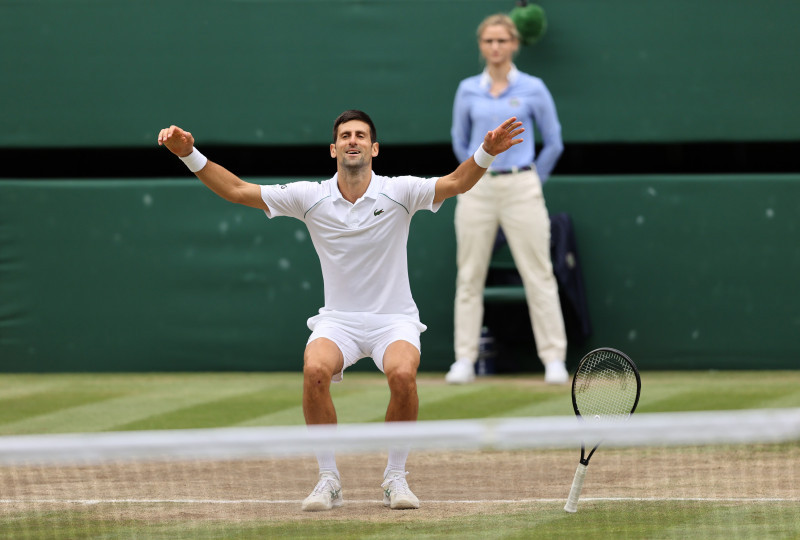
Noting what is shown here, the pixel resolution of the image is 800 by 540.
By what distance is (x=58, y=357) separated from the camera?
9375mm

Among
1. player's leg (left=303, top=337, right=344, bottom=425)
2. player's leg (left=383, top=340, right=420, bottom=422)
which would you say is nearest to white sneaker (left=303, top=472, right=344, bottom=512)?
player's leg (left=303, top=337, right=344, bottom=425)

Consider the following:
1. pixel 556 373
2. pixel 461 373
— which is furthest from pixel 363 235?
pixel 556 373

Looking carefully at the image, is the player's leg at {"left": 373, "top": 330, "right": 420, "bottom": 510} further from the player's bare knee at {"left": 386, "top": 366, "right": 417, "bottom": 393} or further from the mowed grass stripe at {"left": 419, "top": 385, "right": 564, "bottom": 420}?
the mowed grass stripe at {"left": 419, "top": 385, "right": 564, "bottom": 420}

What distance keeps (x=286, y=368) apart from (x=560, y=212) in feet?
7.67

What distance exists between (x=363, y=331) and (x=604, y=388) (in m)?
1.13

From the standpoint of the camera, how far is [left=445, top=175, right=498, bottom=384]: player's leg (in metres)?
8.38

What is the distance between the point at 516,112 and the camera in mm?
8234

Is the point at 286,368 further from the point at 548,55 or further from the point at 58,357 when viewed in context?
the point at 548,55

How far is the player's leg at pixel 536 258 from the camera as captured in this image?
27.2 feet

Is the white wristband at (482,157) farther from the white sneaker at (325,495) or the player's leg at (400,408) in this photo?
the white sneaker at (325,495)

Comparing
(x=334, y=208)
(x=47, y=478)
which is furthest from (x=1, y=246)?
(x=334, y=208)

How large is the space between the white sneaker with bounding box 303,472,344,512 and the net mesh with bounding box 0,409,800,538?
0.07 m

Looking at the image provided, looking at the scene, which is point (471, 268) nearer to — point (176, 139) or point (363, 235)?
point (363, 235)

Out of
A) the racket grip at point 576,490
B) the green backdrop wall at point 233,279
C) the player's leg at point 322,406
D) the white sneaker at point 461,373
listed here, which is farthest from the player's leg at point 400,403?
the green backdrop wall at point 233,279
